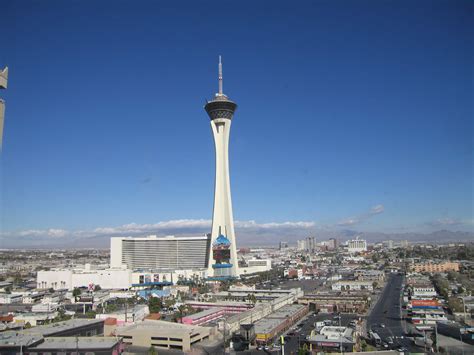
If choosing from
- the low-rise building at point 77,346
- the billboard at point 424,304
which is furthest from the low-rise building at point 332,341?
the billboard at point 424,304

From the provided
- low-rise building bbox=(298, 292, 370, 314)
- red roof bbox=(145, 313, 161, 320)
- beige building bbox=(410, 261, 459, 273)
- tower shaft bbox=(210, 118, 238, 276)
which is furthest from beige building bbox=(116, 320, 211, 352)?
beige building bbox=(410, 261, 459, 273)

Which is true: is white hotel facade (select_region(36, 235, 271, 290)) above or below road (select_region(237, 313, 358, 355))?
above

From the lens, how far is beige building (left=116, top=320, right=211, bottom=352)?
20.2 metres

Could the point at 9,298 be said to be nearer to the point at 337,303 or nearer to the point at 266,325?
the point at 266,325

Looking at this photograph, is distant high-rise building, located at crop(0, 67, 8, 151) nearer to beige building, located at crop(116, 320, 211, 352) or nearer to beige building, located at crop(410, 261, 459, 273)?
beige building, located at crop(116, 320, 211, 352)

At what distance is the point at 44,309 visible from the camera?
1276 inches

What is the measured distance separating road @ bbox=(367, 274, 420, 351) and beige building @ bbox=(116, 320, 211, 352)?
8571 mm

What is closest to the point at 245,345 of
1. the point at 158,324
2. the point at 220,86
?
the point at 158,324

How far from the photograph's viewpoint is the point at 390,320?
26672 mm

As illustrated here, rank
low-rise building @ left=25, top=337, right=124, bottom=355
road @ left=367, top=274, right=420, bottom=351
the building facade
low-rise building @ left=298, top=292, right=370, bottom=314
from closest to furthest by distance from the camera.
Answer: low-rise building @ left=25, top=337, right=124, bottom=355
road @ left=367, top=274, right=420, bottom=351
low-rise building @ left=298, top=292, right=370, bottom=314
the building facade

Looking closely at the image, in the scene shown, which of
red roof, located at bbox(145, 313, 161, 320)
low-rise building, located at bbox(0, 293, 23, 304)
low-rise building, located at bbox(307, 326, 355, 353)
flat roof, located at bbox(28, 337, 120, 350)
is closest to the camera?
flat roof, located at bbox(28, 337, 120, 350)

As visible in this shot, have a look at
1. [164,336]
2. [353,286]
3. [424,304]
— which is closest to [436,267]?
[353,286]

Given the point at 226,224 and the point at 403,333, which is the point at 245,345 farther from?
the point at 226,224

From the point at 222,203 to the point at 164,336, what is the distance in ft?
84.6
